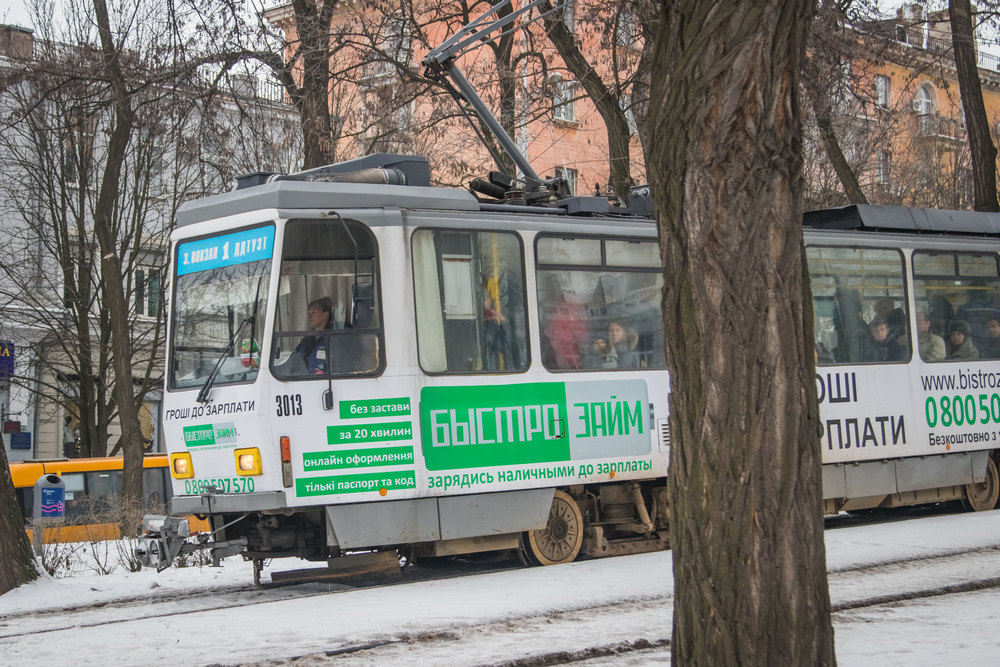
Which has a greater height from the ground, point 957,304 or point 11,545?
point 957,304

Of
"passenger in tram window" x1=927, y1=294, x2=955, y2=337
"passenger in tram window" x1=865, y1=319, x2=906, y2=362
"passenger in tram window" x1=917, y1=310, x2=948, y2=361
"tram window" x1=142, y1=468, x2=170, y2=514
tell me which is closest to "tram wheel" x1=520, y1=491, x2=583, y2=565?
"passenger in tram window" x1=865, y1=319, x2=906, y2=362

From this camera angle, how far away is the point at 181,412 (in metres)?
10.2

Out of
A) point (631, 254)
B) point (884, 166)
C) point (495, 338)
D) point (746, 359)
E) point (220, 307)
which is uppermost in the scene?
point (884, 166)

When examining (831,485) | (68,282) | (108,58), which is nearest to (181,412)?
(831,485)

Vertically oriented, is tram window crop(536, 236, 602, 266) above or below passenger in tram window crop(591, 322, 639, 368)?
above

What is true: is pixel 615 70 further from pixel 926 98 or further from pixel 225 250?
pixel 926 98

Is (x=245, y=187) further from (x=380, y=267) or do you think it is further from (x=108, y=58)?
(x=108, y=58)

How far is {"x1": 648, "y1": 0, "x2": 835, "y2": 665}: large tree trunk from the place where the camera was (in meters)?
4.71

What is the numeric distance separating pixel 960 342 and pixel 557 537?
579 centimetres

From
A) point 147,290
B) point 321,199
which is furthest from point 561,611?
point 147,290

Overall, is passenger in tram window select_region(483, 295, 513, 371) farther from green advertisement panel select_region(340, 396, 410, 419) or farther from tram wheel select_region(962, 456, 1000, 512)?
tram wheel select_region(962, 456, 1000, 512)

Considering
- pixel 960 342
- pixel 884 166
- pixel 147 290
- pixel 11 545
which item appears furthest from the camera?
pixel 884 166

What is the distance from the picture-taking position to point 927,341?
13648mm

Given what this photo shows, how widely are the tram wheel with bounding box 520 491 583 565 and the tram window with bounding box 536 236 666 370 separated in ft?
4.06
